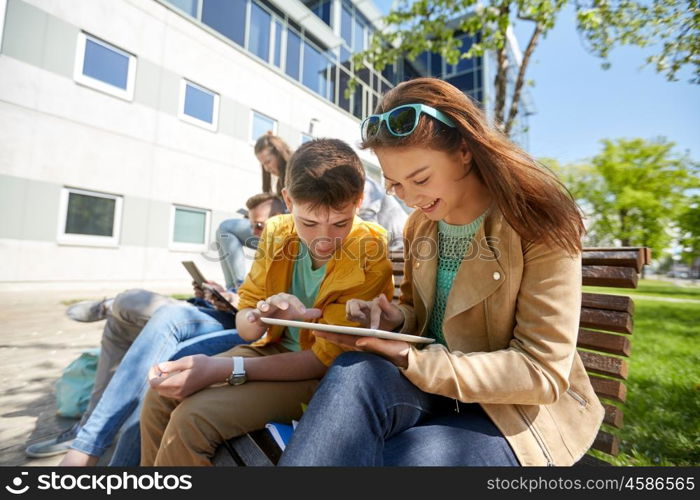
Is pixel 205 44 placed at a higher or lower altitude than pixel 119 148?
higher

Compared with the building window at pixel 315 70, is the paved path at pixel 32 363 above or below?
below

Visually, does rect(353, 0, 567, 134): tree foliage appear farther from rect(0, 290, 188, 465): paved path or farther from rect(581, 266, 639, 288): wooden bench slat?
rect(0, 290, 188, 465): paved path

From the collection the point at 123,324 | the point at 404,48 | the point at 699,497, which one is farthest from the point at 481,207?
the point at 404,48

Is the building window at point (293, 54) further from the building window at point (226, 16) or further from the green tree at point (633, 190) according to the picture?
the green tree at point (633, 190)

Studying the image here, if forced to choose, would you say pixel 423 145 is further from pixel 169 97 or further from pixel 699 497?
pixel 169 97

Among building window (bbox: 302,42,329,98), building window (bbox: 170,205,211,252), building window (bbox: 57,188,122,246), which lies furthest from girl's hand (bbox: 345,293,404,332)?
building window (bbox: 302,42,329,98)

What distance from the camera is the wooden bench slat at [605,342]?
142cm

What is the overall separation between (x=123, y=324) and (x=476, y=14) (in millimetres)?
4974

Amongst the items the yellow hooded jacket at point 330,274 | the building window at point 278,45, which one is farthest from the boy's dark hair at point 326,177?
the building window at point 278,45

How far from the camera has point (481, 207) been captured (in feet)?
4.54

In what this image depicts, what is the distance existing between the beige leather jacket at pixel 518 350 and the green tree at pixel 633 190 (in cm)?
1936

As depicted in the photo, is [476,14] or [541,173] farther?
[476,14]

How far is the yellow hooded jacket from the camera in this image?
1473 mm

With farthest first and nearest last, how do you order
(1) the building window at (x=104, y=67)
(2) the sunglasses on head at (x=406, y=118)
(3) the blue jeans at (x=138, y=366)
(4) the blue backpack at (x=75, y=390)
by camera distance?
1. (1) the building window at (x=104, y=67)
2. (4) the blue backpack at (x=75, y=390)
3. (3) the blue jeans at (x=138, y=366)
4. (2) the sunglasses on head at (x=406, y=118)
